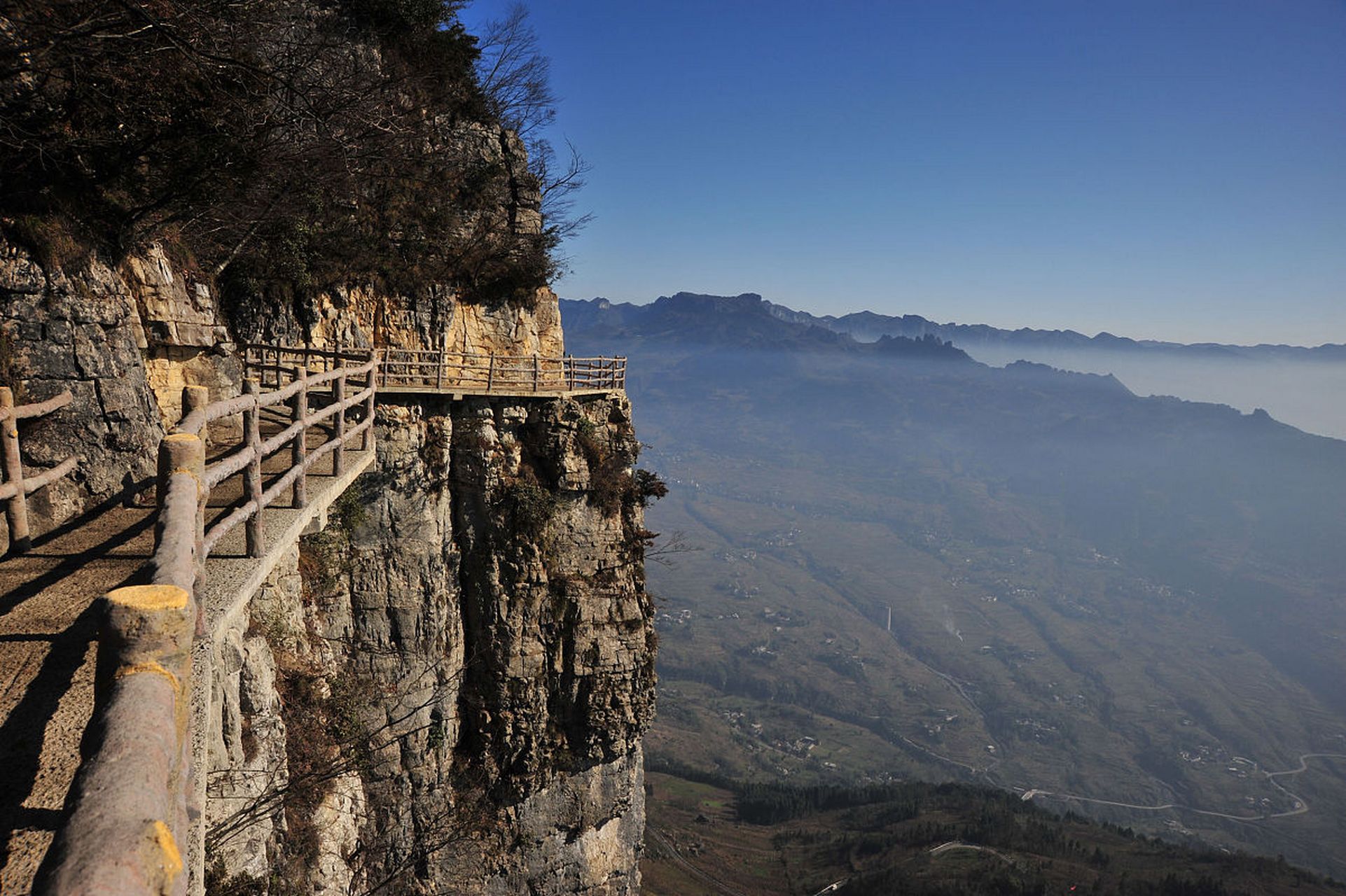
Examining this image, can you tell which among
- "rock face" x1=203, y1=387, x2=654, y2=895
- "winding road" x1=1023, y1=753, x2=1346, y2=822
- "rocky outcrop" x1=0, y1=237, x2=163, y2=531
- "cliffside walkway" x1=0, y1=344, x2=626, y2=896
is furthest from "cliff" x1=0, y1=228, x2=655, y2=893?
"winding road" x1=1023, y1=753, x2=1346, y2=822

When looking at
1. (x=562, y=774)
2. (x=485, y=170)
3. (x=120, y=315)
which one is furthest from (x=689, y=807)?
(x=120, y=315)

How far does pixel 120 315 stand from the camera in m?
9.75

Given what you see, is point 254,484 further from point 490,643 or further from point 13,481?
point 490,643

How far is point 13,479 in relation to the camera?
→ 19.6 feet

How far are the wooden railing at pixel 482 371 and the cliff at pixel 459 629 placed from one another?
1.93 feet

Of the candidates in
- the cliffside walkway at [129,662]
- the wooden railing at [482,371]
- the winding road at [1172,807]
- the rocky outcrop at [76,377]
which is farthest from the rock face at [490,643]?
the winding road at [1172,807]

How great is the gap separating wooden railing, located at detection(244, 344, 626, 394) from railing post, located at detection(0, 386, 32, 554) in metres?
12.0

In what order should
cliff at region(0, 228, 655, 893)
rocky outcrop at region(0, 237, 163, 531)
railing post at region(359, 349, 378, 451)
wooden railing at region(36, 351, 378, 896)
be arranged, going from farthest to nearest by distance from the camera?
cliff at region(0, 228, 655, 893) < railing post at region(359, 349, 378, 451) < rocky outcrop at region(0, 237, 163, 531) < wooden railing at region(36, 351, 378, 896)

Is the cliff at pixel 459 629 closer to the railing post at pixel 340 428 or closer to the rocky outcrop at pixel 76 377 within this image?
the rocky outcrop at pixel 76 377

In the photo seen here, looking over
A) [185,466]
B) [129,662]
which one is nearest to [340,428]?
[185,466]

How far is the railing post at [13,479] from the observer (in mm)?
5938

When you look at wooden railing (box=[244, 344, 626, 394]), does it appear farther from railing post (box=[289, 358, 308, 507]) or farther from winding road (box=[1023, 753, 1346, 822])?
winding road (box=[1023, 753, 1346, 822])

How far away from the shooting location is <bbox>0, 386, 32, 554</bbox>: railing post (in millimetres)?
5938

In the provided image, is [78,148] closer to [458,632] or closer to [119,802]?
[119,802]
